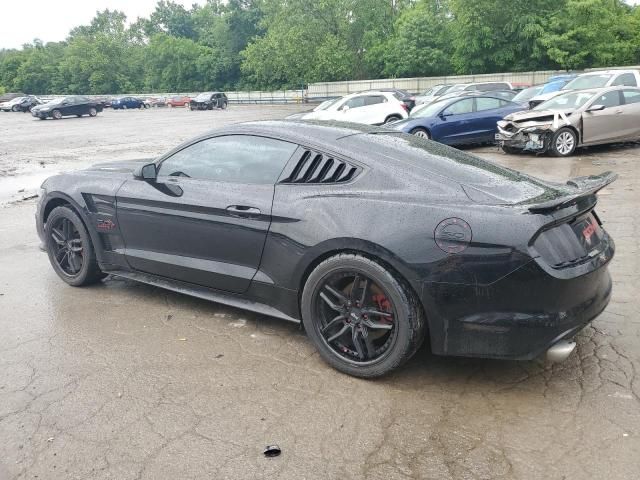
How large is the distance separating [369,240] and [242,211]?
103cm

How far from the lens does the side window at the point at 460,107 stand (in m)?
14.6

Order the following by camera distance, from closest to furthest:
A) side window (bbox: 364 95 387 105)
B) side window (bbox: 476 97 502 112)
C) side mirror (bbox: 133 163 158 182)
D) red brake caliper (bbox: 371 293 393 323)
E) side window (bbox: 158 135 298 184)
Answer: red brake caliper (bbox: 371 293 393 323) < side window (bbox: 158 135 298 184) < side mirror (bbox: 133 163 158 182) < side window (bbox: 476 97 502 112) < side window (bbox: 364 95 387 105)

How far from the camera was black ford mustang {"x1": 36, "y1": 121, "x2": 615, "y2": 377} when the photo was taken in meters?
3.15

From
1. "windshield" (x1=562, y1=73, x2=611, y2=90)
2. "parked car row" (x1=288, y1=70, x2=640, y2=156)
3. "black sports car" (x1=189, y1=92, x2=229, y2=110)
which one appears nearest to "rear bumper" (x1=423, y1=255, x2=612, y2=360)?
"parked car row" (x1=288, y1=70, x2=640, y2=156)

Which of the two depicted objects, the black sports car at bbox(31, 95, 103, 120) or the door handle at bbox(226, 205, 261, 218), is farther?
the black sports car at bbox(31, 95, 103, 120)

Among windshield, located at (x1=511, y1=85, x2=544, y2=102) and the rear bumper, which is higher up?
windshield, located at (x1=511, y1=85, x2=544, y2=102)

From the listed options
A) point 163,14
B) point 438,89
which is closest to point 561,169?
point 438,89

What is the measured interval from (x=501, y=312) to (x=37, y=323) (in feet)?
11.5

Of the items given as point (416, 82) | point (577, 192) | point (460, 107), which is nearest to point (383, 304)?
point (577, 192)

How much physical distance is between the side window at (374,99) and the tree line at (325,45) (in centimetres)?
2827

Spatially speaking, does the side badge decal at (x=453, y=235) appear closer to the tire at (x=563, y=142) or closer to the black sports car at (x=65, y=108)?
the tire at (x=563, y=142)

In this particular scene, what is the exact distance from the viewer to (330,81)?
61.6 m

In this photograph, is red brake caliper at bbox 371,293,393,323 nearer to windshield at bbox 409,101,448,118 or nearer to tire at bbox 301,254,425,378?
tire at bbox 301,254,425,378

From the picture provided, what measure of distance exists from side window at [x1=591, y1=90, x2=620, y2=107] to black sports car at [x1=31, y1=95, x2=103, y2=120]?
38369mm
